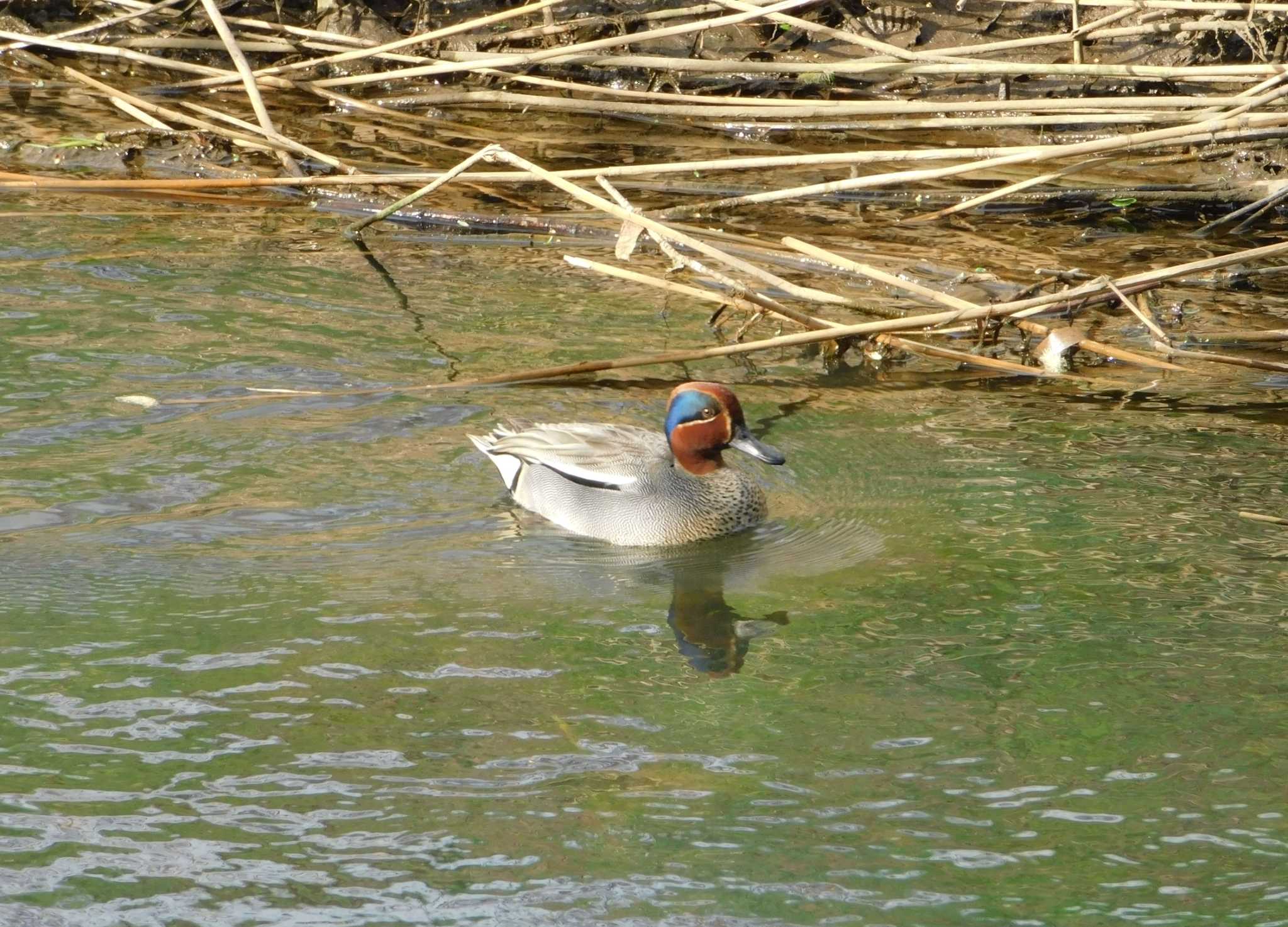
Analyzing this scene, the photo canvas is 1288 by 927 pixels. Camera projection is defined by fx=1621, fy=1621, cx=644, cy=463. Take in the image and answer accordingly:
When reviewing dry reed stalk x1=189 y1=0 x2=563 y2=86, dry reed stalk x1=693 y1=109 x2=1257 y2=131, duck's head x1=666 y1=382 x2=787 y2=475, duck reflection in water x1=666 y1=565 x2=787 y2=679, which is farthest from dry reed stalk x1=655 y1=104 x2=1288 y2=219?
dry reed stalk x1=189 y1=0 x2=563 y2=86

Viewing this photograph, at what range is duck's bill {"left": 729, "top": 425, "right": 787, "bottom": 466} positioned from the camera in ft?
21.5

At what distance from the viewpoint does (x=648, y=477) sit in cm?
667

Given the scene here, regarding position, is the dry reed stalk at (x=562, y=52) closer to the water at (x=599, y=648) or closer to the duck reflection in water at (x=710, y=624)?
the water at (x=599, y=648)

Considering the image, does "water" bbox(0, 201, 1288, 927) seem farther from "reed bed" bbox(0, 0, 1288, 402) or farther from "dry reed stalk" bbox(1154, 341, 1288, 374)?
"reed bed" bbox(0, 0, 1288, 402)

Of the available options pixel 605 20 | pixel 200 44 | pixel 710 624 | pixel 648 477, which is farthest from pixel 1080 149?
pixel 200 44

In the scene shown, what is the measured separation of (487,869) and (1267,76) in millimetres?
6600

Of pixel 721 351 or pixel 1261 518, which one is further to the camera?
pixel 721 351

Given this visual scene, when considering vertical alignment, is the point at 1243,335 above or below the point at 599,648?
above

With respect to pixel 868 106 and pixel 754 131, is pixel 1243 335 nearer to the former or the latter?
pixel 868 106

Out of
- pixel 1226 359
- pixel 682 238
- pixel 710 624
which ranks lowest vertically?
pixel 710 624

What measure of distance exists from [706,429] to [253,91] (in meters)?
5.09

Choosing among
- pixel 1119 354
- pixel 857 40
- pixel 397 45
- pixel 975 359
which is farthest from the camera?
pixel 397 45

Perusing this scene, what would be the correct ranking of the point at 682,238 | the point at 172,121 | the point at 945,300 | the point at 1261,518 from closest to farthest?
the point at 1261,518, the point at 682,238, the point at 945,300, the point at 172,121

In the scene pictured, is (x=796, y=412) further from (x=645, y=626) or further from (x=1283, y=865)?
(x=1283, y=865)
